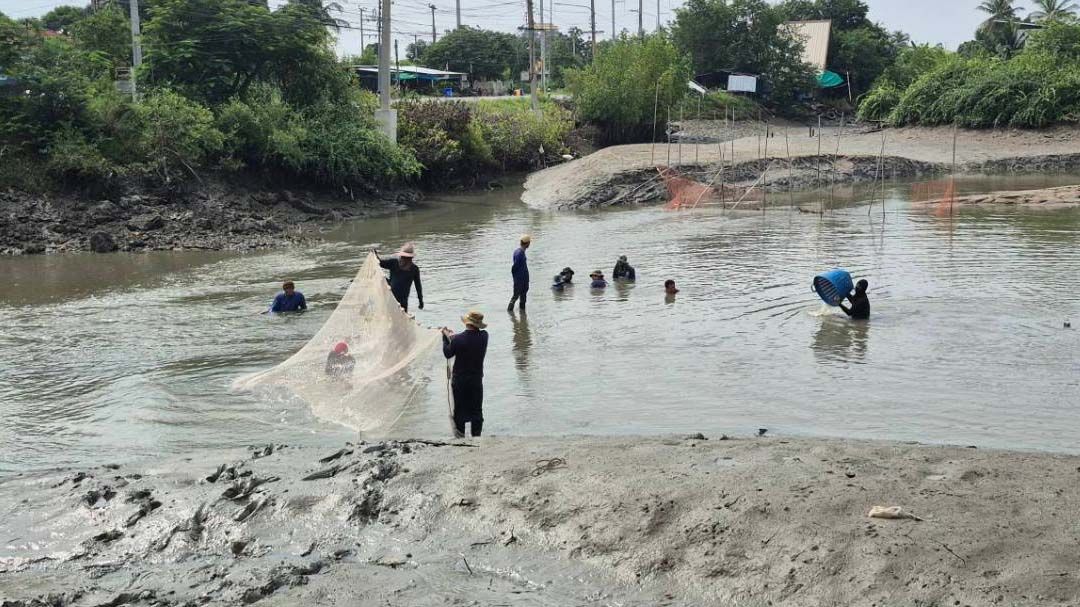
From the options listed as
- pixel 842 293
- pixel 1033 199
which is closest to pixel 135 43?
pixel 842 293

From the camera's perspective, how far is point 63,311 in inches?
624

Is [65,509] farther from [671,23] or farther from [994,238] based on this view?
[671,23]

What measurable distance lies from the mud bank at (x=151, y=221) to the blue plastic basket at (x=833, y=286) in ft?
44.6

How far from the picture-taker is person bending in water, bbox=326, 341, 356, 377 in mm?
10148

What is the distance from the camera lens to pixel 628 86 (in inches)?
1797

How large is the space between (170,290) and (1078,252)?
17504 millimetres

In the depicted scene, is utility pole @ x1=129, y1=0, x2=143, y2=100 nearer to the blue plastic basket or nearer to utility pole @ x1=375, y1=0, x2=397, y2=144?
utility pole @ x1=375, y1=0, x2=397, y2=144

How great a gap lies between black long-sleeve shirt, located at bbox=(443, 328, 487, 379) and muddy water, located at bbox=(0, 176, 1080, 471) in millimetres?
1049

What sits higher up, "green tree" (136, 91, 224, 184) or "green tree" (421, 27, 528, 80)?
"green tree" (421, 27, 528, 80)

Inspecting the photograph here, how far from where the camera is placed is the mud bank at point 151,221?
22250 mm

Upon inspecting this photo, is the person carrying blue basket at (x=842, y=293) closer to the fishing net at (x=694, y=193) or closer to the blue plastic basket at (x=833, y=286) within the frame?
the blue plastic basket at (x=833, y=286)

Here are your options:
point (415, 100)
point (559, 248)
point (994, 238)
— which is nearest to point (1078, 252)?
point (994, 238)

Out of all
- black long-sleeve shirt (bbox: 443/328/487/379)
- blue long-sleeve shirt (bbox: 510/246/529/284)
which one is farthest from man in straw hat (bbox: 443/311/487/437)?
blue long-sleeve shirt (bbox: 510/246/529/284)

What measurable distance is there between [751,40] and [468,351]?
2221 inches
